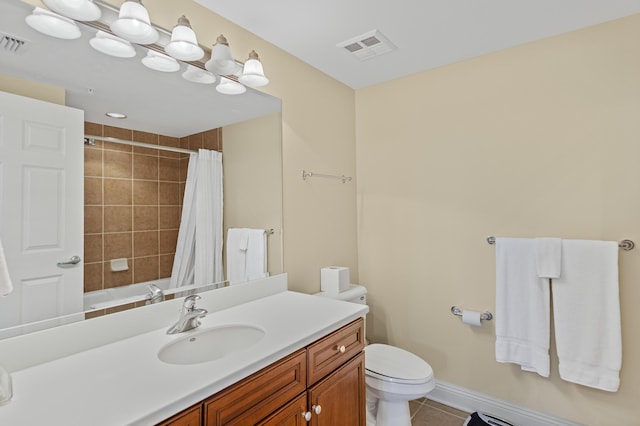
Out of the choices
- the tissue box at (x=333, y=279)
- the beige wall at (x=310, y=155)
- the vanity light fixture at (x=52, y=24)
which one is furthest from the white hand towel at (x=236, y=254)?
the vanity light fixture at (x=52, y=24)

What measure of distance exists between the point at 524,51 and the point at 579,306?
1.48 m

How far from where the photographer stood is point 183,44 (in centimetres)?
142

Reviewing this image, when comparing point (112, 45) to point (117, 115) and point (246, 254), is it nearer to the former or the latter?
point (117, 115)

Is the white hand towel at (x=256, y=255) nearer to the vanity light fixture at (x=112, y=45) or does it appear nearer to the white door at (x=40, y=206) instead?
the white door at (x=40, y=206)

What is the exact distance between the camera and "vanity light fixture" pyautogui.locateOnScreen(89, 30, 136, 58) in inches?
49.4

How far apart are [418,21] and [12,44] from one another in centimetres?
173

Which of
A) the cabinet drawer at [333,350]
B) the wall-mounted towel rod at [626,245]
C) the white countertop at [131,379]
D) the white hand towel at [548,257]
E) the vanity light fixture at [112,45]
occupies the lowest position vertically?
the cabinet drawer at [333,350]

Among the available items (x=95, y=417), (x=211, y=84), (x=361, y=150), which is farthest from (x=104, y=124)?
(x=361, y=150)

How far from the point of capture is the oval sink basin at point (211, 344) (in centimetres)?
124

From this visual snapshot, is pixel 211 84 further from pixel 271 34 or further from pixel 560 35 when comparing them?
pixel 560 35

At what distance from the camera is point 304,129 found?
7.13ft

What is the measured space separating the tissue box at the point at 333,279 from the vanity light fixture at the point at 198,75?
4.31 feet

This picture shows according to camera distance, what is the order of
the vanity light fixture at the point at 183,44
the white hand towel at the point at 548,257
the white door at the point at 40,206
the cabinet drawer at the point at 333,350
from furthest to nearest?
the white hand towel at the point at 548,257 < the vanity light fixture at the point at 183,44 < the cabinet drawer at the point at 333,350 < the white door at the point at 40,206

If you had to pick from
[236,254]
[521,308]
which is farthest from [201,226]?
[521,308]
